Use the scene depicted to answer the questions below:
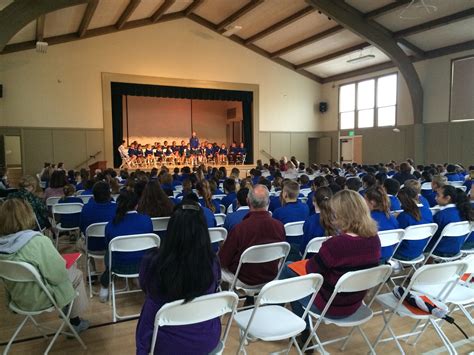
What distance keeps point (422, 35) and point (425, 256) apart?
12496 mm

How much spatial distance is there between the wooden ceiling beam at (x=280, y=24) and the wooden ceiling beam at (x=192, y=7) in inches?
121

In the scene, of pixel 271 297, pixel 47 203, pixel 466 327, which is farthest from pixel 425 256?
pixel 47 203

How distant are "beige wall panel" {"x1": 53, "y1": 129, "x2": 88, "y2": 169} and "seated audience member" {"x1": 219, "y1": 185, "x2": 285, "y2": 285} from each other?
13439 mm

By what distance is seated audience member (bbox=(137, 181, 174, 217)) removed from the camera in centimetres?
412

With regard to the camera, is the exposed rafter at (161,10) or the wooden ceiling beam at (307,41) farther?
the wooden ceiling beam at (307,41)

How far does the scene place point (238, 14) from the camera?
580 inches

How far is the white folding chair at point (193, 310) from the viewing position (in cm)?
179

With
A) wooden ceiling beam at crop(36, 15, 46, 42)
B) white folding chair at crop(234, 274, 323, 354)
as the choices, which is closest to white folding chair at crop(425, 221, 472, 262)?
white folding chair at crop(234, 274, 323, 354)

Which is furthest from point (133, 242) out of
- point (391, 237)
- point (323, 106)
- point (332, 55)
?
point (323, 106)

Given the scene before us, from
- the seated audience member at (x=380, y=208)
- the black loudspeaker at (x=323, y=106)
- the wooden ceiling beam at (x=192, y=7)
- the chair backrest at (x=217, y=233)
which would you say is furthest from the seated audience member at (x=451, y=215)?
the black loudspeaker at (x=323, y=106)

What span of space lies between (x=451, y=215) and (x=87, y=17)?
42.2 ft

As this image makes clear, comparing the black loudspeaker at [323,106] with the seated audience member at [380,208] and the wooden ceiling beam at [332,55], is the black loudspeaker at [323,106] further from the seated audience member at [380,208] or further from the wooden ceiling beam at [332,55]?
the seated audience member at [380,208]

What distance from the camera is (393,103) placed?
54.2 feet

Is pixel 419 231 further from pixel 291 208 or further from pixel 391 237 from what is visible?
pixel 291 208
